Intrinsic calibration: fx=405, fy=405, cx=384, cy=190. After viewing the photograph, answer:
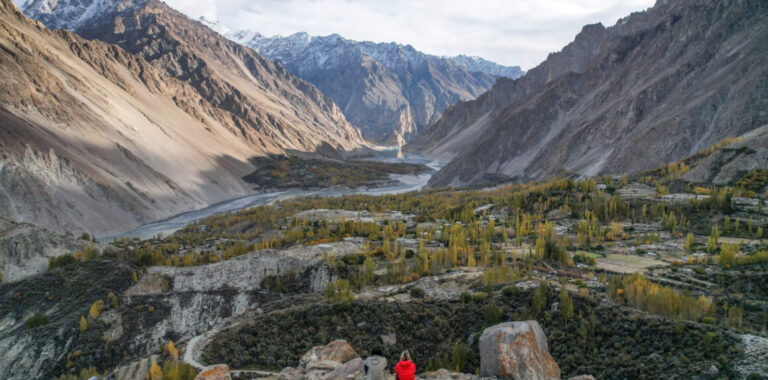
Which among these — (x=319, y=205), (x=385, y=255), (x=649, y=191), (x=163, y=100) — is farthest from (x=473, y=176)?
(x=163, y=100)

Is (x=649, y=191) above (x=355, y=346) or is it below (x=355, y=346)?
above

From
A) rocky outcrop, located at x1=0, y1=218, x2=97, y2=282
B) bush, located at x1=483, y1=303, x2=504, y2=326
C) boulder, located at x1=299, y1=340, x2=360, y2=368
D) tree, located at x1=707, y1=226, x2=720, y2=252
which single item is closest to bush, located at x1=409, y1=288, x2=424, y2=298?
bush, located at x1=483, y1=303, x2=504, y2=326

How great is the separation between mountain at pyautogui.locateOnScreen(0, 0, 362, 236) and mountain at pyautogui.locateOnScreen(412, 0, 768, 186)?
4257 cm

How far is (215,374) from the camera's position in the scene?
8.54m

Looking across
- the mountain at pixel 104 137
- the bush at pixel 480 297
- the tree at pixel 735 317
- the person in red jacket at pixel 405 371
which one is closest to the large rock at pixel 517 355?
the person in red jacket at pixel 405 371

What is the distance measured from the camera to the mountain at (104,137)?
37.4 meters

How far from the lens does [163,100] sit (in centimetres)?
7969

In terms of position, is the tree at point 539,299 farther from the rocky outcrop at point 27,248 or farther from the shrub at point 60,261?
the rocky outcrop at point 27,248

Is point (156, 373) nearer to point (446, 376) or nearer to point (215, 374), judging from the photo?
point (215, 374)

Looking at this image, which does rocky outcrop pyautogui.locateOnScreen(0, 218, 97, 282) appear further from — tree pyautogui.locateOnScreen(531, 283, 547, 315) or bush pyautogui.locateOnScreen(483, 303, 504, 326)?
tree pyautogui.locateOnScreen(531, 283, 547, 315)

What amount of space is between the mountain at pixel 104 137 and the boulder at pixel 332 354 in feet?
117

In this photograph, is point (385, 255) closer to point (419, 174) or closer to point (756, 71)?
point (756, 71)

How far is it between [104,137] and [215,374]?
177ft

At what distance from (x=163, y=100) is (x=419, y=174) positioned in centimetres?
5746
